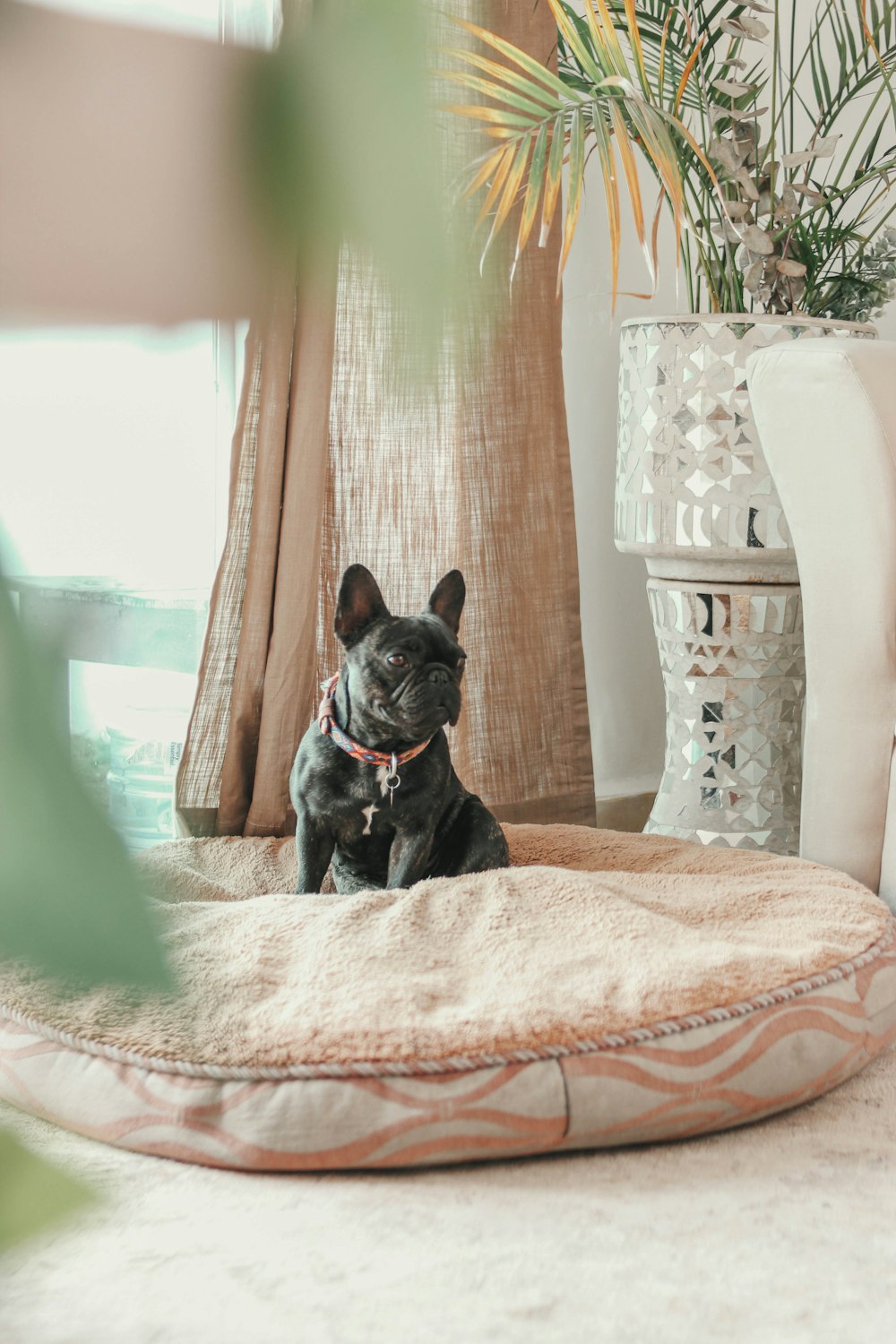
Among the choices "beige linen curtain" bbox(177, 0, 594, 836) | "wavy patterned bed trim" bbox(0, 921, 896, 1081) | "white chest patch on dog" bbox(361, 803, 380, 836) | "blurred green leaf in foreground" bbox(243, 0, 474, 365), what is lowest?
"wavy patterned bed trim" bbox(0, 921, 896, 1081)

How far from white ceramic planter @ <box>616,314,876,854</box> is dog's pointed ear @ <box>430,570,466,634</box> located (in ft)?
1.46

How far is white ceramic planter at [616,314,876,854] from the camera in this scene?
1844 mm

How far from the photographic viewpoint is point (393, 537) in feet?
6.52

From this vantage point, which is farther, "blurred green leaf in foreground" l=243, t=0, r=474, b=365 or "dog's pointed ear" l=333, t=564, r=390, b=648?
"dog's pointed ear" l=333, t=564, r=390, b=648

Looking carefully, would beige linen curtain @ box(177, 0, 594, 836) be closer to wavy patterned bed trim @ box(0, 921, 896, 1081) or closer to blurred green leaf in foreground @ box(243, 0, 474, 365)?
wavy patterned bed trim @ box(0, 921, 896, 1081)

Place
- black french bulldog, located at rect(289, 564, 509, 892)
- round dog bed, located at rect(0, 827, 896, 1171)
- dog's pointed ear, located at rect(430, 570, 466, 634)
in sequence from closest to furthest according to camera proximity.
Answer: round dog bed, located at rect(0, 827, 896, 1171) < black french bulldog, located at rect(289, 564, 509, 892) < dog's pointed ear, located at rect(430, 570, 466, 634)

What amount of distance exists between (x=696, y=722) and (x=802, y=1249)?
112 centimetres

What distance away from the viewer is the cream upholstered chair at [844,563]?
5.07ft

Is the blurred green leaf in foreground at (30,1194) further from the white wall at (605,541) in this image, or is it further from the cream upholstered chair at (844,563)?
the white wall at (605,541)

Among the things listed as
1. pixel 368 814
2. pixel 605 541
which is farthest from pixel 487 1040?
pixel 605 541

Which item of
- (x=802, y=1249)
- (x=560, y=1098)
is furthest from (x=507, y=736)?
(x=802, y=1249)

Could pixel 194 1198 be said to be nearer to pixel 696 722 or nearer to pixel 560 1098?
pixel 560 1098

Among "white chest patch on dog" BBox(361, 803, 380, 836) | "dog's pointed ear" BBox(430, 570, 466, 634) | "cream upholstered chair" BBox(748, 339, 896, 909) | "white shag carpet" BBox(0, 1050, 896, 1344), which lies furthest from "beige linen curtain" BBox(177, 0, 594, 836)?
"white shag carpet" BBox(0, 1050, 896, 1344)

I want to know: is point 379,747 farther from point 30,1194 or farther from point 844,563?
point 30,1194
